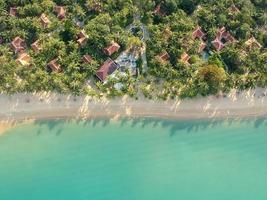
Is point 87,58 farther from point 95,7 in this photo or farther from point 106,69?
point 95,7

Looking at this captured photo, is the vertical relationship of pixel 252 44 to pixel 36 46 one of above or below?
above

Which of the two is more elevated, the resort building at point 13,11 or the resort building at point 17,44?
the resort building at point 13,11

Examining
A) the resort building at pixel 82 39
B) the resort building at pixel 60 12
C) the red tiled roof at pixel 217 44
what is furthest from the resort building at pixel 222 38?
the resort building at pixel 60 12

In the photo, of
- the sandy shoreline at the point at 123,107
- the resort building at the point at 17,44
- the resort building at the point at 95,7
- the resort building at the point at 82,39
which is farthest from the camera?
the resort building at the point at 95,7

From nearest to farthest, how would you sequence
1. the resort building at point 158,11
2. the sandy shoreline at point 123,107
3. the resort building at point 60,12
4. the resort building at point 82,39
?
the sandy shoreline at point 123,107 → the resort building at point 82,39 → the resort building at point 60,12 → the resort building at point 158,11

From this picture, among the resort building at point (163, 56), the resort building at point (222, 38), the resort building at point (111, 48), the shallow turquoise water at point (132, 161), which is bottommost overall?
the shallow turquoise water at point (132, 161)

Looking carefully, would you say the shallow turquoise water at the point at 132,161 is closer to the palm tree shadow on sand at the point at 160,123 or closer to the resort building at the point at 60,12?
the palm tree shadow on sand at the point at 160,123

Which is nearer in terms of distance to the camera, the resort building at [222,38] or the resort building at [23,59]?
the resort building at [23,59]

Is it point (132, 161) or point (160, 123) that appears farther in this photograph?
point (160, 123)

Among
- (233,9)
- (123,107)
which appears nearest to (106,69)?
(123,107)
